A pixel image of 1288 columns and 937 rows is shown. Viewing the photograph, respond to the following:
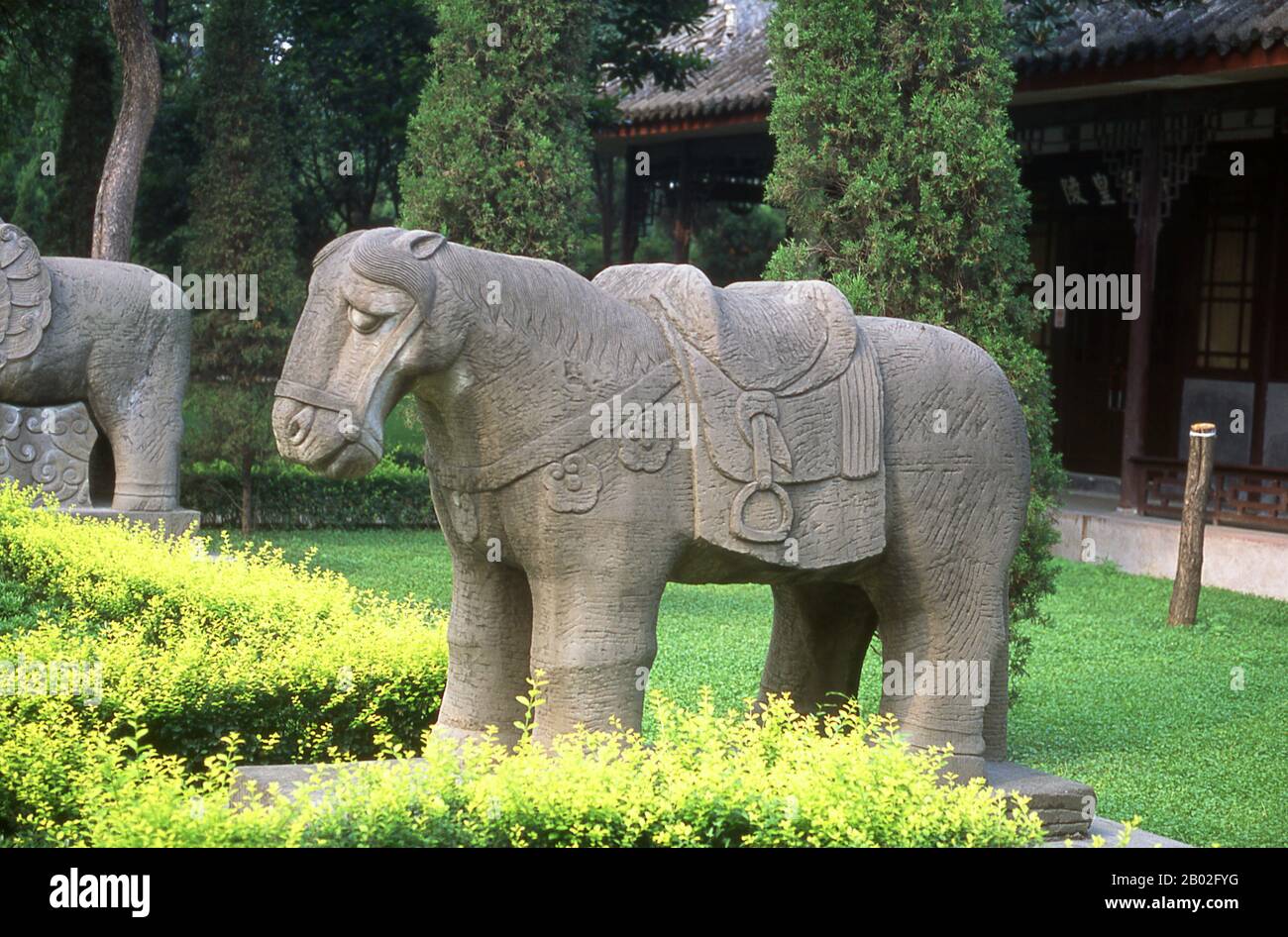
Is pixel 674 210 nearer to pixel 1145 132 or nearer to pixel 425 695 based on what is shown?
pixel 1145 132

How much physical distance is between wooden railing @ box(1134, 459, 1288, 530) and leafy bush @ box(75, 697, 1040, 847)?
8697mm

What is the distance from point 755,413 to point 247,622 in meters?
2.77

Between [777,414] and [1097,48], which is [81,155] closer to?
[1097,48]

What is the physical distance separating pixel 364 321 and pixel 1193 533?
7760 mm

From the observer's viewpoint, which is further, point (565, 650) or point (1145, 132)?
point (1145, 132)

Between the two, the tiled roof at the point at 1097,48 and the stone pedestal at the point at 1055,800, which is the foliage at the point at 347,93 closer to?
the tiled roof at the point at 1097,48

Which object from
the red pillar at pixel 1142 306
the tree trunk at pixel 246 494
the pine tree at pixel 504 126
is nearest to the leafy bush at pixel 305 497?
the tree trunk at pixel 246 494

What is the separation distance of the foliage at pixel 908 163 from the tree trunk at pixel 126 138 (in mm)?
8044

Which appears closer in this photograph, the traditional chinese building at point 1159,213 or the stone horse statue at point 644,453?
the stone horse statue at point 644,453

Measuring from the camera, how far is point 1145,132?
12.5m

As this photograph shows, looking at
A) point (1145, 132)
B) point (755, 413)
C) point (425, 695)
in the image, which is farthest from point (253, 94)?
point (755, 413)

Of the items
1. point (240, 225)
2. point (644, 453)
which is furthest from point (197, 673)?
point (240, 225)

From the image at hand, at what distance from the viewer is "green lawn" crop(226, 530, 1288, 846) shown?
634 cm

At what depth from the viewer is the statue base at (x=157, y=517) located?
9.33 metres
